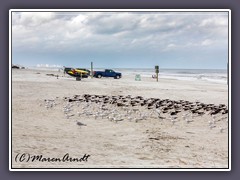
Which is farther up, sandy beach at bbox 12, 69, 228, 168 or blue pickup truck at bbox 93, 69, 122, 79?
blue pickup truck at bbox 93, 69, 122, 79

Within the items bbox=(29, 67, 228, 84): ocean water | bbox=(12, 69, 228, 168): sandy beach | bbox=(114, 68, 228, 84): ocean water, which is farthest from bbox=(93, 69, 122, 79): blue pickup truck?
bbox=(12, 69, 228, 168): sandy beach

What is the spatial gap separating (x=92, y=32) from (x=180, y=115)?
274 cm

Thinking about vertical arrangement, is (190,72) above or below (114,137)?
above

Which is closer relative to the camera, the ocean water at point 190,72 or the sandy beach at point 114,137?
the sandy beach at point 114,137

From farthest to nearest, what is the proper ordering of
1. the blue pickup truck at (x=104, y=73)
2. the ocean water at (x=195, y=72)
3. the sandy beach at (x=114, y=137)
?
the blue pickup truck at (x=104, y=73), the ocean water at (x=195, y=72), the sandy beach at (x=114, y=137)

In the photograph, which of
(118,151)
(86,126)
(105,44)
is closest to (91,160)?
(118,151)

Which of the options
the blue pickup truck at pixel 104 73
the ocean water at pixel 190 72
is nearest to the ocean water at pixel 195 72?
the ocean water at pixel 190 72

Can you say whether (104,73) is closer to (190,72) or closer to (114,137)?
(190,72)

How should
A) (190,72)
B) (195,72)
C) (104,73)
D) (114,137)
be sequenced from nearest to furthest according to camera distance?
(114,137), (104,73), (195,72), (190,72)

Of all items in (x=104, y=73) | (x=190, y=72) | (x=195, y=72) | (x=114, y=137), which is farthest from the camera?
(x=190, y=72)

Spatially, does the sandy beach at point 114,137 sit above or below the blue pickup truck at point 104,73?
below

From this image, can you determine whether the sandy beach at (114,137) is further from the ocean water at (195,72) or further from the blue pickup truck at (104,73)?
the blue pickup truck at (104,73)

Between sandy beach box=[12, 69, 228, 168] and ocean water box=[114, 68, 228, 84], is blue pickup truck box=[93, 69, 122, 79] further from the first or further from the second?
sandy beach box=[12, 69, 228, 168]

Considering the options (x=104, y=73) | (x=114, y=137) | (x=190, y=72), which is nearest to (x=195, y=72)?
(x=190, y=72)
